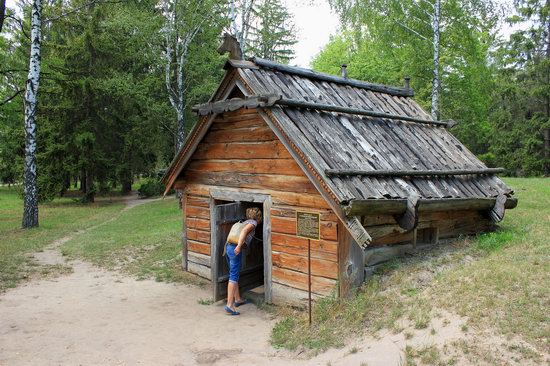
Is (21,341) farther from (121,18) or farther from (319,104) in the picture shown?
(121,18)

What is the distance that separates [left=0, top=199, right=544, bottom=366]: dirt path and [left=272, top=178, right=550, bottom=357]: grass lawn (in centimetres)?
32

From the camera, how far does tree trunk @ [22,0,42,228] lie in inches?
671

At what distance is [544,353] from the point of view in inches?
174

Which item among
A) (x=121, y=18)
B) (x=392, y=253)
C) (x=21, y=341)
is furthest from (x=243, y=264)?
(x=121, y=18)

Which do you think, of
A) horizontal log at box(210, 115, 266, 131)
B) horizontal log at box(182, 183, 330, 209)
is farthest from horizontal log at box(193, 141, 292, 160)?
horizontal log at box(182, 183, 330, 209)

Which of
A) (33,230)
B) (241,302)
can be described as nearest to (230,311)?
(241,302)

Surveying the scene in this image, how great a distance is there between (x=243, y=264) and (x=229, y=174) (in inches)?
76.5

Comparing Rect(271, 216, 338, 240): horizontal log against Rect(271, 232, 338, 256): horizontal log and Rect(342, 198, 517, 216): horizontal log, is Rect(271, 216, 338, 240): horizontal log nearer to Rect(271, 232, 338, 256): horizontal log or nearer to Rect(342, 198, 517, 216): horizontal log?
Rect(271, 232, 338, 256): horizontal log

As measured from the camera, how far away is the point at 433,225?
8633 millimetres

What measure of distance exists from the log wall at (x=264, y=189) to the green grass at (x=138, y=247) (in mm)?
1178

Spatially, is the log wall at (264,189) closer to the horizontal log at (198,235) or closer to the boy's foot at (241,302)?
the horizontal log at (198,235)

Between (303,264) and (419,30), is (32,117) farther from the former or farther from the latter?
(419,30)

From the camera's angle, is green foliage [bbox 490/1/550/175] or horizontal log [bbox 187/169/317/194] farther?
green foliage [bbox 490/1/550/175]

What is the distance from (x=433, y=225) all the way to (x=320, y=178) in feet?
10.3
